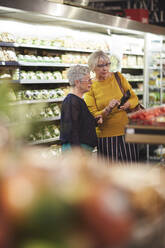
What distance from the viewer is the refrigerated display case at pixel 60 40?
17.5 ft

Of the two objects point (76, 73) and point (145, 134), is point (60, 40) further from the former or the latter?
point (145, 134)

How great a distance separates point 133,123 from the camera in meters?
3.31

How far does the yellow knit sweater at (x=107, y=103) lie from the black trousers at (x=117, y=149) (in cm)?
6

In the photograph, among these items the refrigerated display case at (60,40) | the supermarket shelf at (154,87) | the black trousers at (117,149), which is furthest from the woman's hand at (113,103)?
the supermarket shelf at (154,87)

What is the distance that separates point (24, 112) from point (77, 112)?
2.80 meters

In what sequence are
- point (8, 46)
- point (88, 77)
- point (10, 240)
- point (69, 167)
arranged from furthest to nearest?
1. point (8, 46)
2. point (88, 77)
3. point (69, 167)
4. point (10, 240)

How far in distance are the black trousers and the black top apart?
18.2 inches

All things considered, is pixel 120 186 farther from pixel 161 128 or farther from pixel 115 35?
pixel 115 35

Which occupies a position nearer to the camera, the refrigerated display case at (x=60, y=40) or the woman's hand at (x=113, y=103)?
the woman's hand at (x=113, y=103)

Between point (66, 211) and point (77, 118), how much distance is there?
3.03 metres

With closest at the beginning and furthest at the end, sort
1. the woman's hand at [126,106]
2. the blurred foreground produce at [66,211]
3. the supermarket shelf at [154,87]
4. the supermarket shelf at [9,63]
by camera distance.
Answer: the blurred foreground produce at [66,211] → the woman's hand at [126,106] → the supermarket shelf at [9,63] → the supermarket shelf at [154,87]

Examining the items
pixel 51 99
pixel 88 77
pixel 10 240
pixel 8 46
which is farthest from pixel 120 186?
pixel 51 99

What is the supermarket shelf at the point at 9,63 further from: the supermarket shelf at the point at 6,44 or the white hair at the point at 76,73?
the white hair at the point at 76,73

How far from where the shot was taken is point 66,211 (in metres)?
0.78
